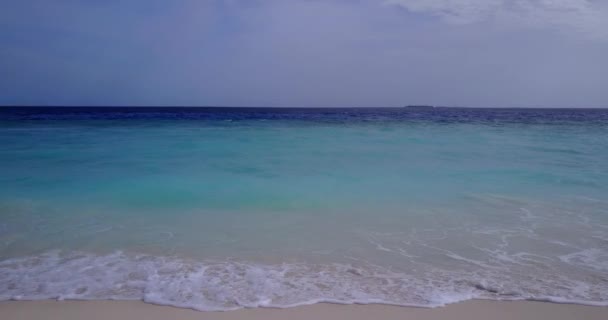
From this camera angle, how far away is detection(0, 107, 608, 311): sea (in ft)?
11.7

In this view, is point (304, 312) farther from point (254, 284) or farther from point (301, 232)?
point (301, 232)

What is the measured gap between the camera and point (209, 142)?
607 inches

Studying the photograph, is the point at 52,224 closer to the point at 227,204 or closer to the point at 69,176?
the point at 227,204

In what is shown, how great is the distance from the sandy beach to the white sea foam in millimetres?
90

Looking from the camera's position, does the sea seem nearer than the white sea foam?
No

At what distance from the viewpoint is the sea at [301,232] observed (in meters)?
3.56

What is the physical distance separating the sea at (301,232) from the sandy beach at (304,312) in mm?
102

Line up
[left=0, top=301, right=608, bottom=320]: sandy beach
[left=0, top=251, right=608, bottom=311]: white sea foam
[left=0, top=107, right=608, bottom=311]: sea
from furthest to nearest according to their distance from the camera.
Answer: [left=0, top=107, right=608, bottom=311]: sea
[left=0, top=251, right=608, bottom=311]: white sea foam
[left=0, top=301, right=608, bottom=320]: sandy beach

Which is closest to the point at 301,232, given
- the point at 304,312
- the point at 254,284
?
the point at 254,284

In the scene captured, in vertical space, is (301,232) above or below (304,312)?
above

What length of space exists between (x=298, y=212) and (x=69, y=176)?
218 inches

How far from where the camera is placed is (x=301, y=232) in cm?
507

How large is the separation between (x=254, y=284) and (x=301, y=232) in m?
1.51

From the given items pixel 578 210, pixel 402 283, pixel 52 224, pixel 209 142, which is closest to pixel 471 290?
pixel 402 283
